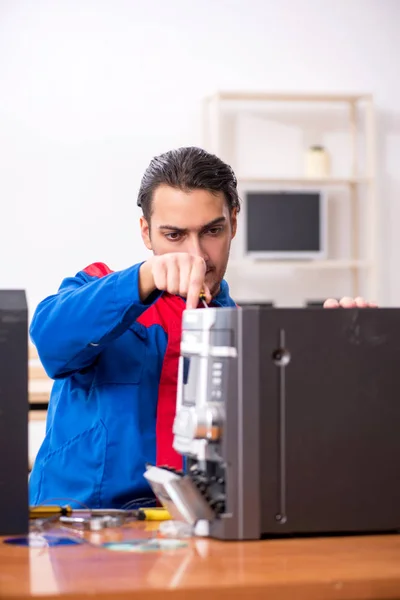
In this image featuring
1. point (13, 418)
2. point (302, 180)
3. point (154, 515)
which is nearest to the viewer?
point (13, 418)

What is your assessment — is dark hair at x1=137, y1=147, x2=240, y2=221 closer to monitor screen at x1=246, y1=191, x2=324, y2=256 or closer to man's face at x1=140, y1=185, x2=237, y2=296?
man's face at x1=140, y1=185, x2=237, y2=296

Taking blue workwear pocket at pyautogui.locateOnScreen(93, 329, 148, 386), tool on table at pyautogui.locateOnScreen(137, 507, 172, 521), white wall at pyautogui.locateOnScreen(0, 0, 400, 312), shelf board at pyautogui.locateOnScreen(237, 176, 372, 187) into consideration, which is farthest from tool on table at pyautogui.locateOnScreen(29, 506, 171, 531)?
shelf board at pyautogui.locateOnScreen(237, 176, 372, 187)

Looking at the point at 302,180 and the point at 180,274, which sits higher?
the point at 302,180

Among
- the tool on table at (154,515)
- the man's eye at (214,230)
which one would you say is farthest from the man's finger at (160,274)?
the man's eye at (214,230)

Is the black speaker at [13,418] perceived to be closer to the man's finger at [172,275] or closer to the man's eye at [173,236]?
the man's finger at [172,275]

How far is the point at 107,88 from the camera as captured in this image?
484 cm

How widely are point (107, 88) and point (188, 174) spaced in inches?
125

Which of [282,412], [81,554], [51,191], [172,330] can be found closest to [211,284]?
[172,330]

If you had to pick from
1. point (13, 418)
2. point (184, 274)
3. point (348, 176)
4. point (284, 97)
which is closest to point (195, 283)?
point (184, 274)

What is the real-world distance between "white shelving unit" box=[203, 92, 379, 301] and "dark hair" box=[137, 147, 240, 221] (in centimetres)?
290

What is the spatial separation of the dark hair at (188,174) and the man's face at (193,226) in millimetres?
14

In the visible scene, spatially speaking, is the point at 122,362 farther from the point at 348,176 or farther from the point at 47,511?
the point at 348,176

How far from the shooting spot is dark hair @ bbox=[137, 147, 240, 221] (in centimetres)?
181

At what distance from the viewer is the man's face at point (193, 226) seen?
1776 mm
